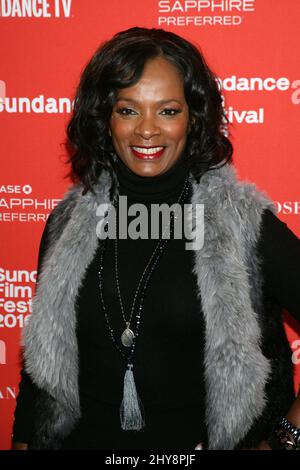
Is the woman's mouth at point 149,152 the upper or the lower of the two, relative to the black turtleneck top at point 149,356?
upper

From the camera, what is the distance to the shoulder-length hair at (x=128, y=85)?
5.36 feet

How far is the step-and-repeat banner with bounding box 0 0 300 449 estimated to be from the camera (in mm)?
1972

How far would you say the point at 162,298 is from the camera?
1594 mm

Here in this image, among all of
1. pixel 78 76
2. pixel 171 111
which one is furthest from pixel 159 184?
pixel 78 76

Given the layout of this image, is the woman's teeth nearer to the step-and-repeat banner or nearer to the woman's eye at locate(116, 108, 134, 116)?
the woman's eye at locate(116, 108, 134, 116)

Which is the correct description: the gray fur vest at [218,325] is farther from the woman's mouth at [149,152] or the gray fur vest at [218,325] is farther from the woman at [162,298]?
the woman's mouth at [149,152]

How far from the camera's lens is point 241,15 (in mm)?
1963

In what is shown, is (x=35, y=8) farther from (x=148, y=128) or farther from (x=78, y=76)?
(x=148, y=128)

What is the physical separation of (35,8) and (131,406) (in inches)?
55.7

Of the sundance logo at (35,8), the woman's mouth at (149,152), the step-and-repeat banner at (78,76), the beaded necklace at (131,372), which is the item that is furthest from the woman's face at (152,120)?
the sundance logo at (35,8)

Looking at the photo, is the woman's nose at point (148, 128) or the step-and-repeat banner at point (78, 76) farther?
the step-and-repeat banner at point (78, 76)

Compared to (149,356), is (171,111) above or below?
above

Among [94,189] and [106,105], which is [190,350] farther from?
[106,105]

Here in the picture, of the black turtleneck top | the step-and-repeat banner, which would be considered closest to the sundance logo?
the step-and-repeat banner
